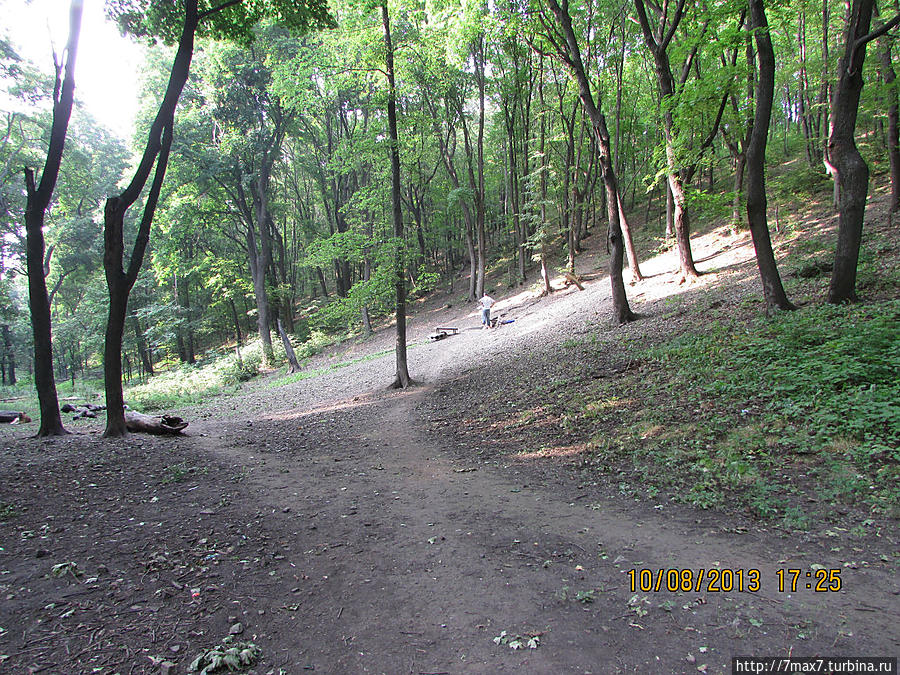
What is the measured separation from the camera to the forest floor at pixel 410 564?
275cm

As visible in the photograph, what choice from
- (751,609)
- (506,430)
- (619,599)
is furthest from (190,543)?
(506,430)

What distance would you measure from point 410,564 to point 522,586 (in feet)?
3.50

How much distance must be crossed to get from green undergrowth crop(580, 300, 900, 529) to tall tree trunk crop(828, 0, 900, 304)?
745 millimetres

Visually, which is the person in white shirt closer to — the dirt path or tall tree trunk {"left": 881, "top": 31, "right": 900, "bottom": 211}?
tall tree trunk {"left": 881, "top": 31, "right": 900, "bottom": 211}

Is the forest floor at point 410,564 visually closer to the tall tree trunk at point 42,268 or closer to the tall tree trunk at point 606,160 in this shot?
the tall tree trunk at point 42,268

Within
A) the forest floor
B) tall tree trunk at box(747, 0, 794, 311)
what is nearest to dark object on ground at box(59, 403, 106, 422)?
the forest floor

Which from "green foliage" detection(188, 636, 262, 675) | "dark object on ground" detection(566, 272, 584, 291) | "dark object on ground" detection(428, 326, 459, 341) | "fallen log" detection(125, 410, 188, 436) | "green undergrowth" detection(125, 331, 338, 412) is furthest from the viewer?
"dark object on ground" detection(428, 326, 459, 341)

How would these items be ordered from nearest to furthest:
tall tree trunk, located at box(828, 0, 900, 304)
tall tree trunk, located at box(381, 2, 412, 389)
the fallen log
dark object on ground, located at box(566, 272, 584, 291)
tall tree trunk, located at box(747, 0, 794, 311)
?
tall tree trunk, located at box(828, 0, 900, 304) < tall tree trunk, located at box(747, 0, 794, 311) < the fallen log < tall tree trunk, located at box(381, 2, 412, 389) < dark object on ground, located at box(566, 272, 584, 291)

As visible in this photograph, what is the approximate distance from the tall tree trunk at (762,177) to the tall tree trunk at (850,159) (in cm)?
89

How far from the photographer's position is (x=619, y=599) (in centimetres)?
322

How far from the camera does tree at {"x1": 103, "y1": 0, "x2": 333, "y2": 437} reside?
7.84 metres

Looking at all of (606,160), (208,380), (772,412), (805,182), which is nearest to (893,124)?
(805,182)

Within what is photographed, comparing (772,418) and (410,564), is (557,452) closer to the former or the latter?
(772,418)

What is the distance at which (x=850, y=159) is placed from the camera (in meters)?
7.42
